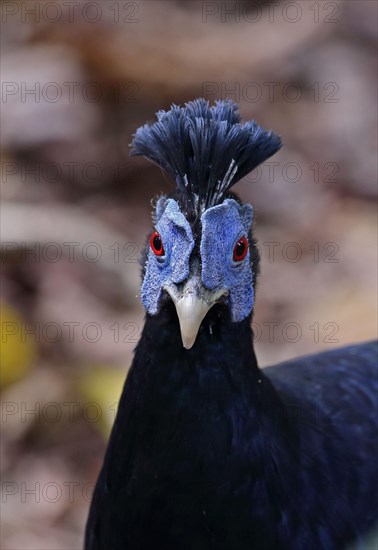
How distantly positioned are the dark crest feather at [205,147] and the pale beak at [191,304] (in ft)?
0.91

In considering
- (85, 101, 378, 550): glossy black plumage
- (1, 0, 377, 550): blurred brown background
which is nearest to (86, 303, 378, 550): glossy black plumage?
(85, 101, 378, 550): glossy black plumage

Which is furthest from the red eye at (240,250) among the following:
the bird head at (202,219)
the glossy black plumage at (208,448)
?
the glossy black plumage at (208,448)

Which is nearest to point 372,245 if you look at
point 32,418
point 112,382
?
point 112,382

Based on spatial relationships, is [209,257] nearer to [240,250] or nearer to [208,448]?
[240,250]

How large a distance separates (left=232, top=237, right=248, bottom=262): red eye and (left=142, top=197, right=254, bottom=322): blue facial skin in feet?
0.04

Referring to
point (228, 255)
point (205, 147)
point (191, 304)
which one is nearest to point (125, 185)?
point (205, 147)

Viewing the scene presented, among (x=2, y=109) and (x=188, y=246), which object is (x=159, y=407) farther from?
(x=2, y=109)

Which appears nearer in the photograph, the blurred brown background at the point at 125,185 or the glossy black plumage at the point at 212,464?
the glossy black plumage at the point at 212,464

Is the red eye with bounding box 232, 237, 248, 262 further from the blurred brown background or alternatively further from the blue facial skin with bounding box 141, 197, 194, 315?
the blurred brown background

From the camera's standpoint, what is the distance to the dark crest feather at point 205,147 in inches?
120

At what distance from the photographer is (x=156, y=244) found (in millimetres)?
3006

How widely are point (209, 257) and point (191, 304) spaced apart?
15cm

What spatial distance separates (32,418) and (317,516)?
255 cm

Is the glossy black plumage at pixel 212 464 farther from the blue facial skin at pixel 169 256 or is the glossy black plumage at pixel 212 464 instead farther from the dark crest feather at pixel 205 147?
the dark crest feather at pixel 205 147
